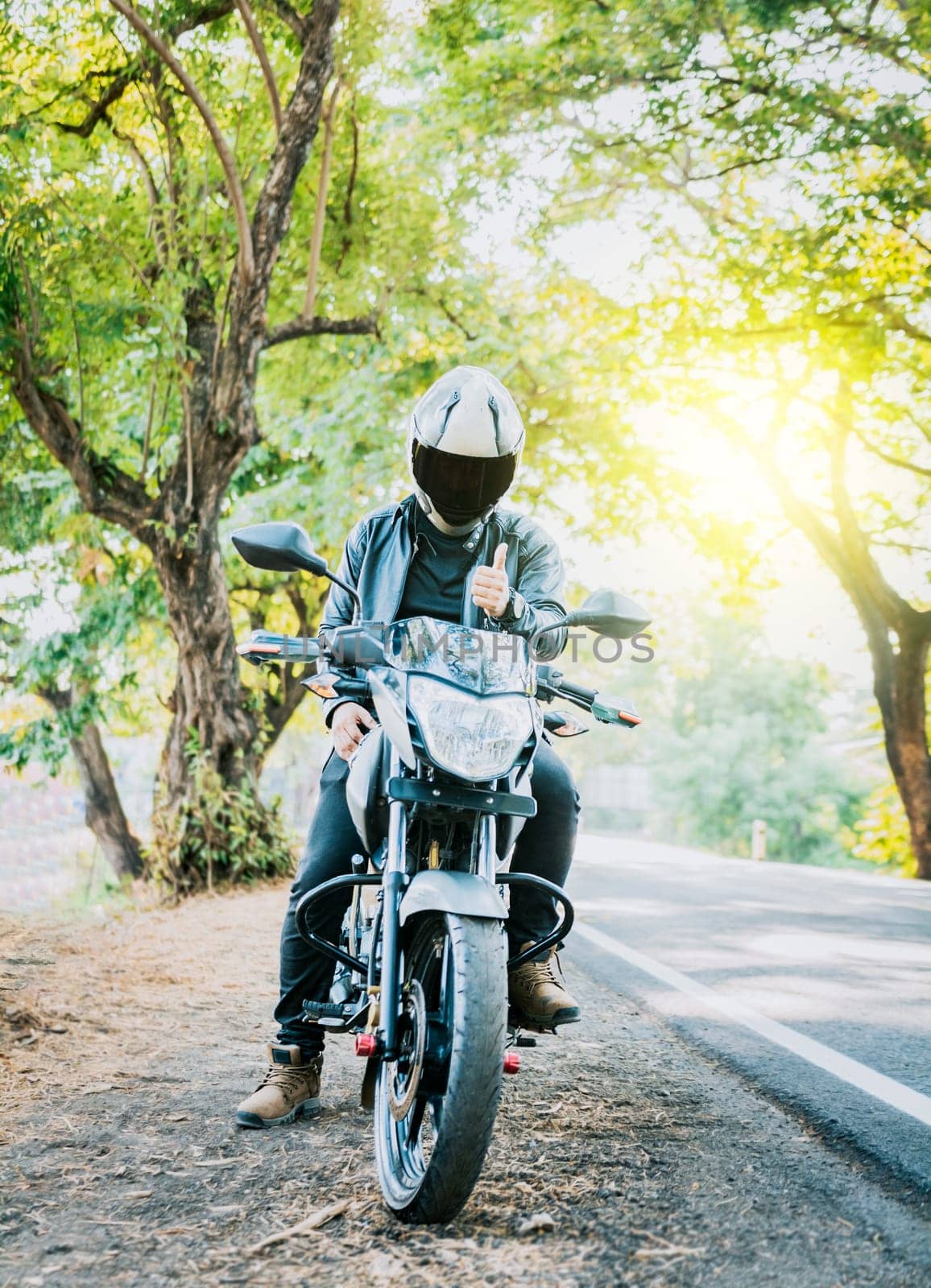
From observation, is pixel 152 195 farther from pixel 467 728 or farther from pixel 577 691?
pixel 467 728

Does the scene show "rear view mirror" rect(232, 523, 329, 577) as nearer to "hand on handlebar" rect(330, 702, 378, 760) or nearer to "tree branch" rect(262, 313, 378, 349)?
"hand on handlebar" rect(330, 702, 378, 760)

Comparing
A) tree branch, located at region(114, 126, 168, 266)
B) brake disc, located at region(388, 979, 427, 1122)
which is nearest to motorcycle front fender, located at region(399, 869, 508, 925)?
brake disc, located at region(388, 979, 427, 1122)

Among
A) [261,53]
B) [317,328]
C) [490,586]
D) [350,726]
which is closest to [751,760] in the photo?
[317,328]

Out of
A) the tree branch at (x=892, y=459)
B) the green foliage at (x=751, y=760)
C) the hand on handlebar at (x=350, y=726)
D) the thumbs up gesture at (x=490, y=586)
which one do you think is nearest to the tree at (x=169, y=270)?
the hand on handlebar at (x=350, y=726)

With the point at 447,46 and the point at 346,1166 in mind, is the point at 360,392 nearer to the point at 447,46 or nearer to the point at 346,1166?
the point at 447,46

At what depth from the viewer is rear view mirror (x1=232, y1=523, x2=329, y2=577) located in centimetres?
286

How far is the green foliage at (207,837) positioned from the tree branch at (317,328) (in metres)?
3.80

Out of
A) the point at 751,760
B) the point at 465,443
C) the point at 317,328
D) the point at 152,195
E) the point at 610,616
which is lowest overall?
the point at 610,616

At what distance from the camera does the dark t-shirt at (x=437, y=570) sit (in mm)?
3539

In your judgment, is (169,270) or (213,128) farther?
(169,270)

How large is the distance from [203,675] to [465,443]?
777 cm

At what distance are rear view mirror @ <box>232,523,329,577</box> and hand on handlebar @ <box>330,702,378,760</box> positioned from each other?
52 centimetres

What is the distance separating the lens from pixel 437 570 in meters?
3.58

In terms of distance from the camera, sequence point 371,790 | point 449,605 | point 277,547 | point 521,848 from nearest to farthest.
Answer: point 277,547 → point 371,790 → point 521,848 → point 449,605
